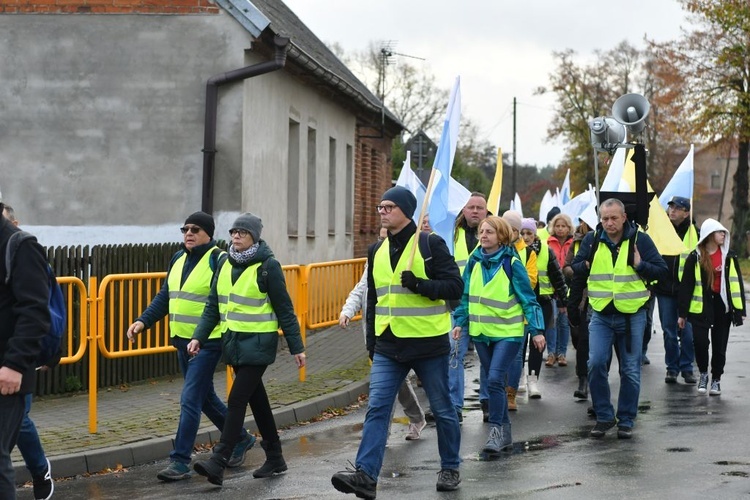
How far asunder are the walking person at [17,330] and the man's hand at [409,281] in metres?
2.35

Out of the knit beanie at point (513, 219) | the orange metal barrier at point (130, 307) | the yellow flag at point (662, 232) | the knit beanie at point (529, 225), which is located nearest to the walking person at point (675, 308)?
the yellow flag at point (662, 232)

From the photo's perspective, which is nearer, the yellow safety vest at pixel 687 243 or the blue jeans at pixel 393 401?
the blue jeans at pixel 393 401

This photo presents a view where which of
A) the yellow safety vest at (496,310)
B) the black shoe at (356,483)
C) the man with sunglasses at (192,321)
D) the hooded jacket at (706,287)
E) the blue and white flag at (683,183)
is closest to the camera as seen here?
the black shoe at (356,483)

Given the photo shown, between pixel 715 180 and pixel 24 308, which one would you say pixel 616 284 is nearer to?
pixel 24 308

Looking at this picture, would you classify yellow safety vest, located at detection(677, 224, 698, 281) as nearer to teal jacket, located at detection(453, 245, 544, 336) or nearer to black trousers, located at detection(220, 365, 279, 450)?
teal jacket, located at detection(453, 245, 544, 336)

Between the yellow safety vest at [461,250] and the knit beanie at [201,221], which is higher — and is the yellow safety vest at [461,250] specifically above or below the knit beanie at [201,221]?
below

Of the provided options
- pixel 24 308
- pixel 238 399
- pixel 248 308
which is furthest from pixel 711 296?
pixel 24 308

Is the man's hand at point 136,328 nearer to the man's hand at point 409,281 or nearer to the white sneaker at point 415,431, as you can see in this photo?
the man's hand at point 409,281

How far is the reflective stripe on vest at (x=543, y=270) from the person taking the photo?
1274 centimetres

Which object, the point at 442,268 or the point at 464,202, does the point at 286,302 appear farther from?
the point at 464,202

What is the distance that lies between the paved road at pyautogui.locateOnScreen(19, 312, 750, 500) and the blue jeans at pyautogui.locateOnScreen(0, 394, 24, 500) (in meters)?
2.19

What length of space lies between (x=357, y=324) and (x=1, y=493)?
14.5 meters

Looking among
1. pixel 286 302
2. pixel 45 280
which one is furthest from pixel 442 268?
pixel 45 280

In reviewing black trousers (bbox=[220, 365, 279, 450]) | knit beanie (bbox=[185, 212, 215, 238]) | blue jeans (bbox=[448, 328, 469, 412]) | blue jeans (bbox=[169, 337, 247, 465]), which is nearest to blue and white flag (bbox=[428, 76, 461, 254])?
blue jeans (bbox=[448, 328, 469, 412])
